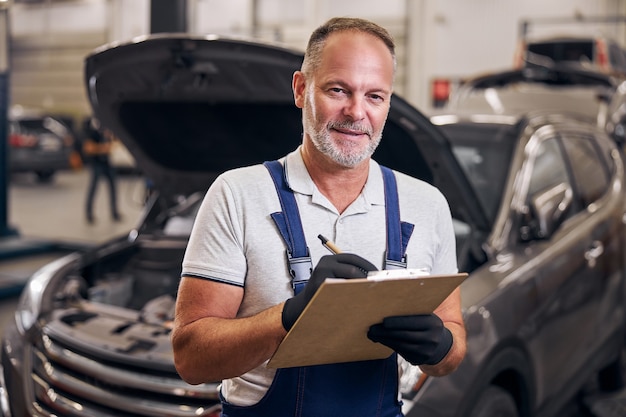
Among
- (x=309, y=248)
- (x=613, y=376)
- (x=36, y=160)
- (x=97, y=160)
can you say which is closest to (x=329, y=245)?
(x=309, y=248)

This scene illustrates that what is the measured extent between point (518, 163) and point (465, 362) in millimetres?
1066

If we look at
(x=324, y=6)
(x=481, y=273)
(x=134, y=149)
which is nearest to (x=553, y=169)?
(x=481, y=273)

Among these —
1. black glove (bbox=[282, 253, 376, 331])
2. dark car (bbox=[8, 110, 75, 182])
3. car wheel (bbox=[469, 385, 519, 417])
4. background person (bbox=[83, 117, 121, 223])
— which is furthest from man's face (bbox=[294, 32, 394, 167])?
dark car (bbox=[8, 110, 75, 182])

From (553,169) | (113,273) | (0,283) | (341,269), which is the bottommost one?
(0,283)

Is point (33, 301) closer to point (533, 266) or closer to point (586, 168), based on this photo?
point (533, 266)

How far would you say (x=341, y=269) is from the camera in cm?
129

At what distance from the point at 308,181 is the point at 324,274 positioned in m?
0.30

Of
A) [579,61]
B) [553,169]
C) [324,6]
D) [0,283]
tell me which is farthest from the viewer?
[324,6]

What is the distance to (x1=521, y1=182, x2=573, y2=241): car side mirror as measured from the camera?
115 inches

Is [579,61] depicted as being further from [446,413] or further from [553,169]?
[446,413]

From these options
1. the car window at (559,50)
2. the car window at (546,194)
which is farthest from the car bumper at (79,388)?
the car window at (559,50)

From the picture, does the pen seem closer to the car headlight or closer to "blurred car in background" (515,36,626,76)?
the car headlight

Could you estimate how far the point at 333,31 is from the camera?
1.49 metres

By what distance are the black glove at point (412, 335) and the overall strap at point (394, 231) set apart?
16 cm
